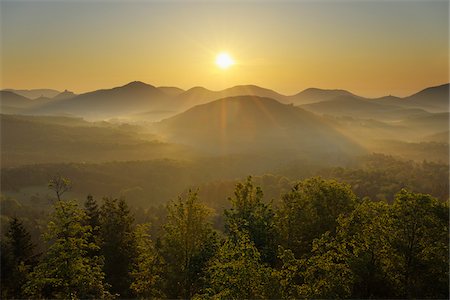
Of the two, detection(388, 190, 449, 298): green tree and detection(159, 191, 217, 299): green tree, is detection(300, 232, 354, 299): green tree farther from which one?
detection(159, 191, 217, 299): green tree

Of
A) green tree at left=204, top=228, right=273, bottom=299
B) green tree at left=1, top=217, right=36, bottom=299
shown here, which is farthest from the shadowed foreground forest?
green tree at left=1, top=217, right=36, bottom=299

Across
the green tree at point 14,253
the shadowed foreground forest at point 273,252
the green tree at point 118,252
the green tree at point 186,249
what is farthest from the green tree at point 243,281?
the green tree at point 14,253

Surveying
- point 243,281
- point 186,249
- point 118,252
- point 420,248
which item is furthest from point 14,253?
point 420,248

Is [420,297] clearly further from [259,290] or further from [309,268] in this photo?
[259,290]

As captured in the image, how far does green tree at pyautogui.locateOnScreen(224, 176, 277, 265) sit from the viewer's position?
29.7m

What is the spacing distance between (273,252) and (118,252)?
1632 cm

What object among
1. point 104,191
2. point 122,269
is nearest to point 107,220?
point 122,269

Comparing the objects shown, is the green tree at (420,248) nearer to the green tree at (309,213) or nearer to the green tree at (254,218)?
the green tree at (309,213)

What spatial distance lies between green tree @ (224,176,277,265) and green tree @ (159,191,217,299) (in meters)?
3.55

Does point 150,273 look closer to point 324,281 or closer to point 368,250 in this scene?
point 324,281

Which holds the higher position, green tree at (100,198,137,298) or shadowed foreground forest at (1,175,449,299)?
shadowed foreground forest at (1,175,449,299)

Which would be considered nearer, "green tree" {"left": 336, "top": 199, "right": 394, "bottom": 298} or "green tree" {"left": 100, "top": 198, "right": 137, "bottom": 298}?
"green tree" {"left": 336, "top": 199, "right": 394, "bottom": 298}

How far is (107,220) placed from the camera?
38.2m

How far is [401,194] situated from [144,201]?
154270 mm
